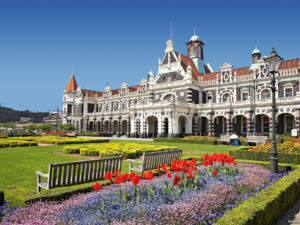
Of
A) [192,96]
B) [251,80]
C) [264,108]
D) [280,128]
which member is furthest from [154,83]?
[280,128]

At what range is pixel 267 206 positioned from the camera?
→ 4543mm

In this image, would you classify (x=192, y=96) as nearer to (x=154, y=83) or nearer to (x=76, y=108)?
(x=154, y=83)

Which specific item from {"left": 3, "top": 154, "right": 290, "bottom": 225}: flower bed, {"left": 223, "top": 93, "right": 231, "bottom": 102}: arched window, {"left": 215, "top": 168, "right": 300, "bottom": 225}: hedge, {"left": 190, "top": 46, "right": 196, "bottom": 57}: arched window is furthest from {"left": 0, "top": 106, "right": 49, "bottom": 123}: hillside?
{"left": 215, "top": 168, "right": 300, "bottom": 225}: hedge

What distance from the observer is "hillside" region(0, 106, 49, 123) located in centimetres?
13344

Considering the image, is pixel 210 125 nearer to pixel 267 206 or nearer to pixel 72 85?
pixel 267 206

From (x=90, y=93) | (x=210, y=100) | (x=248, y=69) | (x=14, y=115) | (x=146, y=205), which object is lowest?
(x=146, y=205)

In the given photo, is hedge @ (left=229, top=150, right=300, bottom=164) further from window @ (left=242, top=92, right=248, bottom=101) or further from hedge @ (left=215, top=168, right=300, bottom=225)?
window @ (left=242, top=92, right=248, bottom=101)

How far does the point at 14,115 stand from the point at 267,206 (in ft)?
527

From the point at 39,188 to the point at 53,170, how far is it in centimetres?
103

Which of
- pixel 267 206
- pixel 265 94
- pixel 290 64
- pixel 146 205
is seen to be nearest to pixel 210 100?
pixel 265 94

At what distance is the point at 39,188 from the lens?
6598 mm

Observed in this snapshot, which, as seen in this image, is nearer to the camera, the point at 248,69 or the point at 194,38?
the point at 248,69

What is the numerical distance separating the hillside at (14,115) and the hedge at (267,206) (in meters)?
154

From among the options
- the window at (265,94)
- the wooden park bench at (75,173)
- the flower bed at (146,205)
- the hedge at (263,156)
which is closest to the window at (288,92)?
the window at (265,94)
